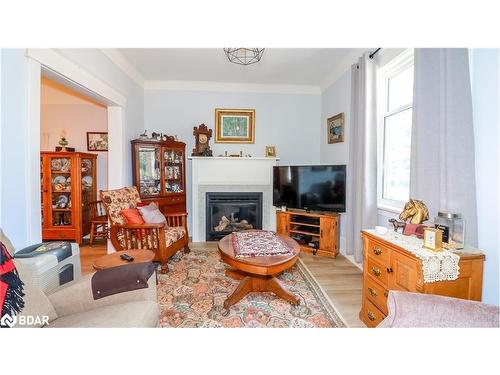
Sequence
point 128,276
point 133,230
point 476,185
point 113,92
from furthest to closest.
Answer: point 113,92 < point 133,230 < point 476,185 < point 128,276

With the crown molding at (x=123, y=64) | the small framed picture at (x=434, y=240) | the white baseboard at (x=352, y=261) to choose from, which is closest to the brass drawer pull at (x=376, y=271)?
the small framed picture at (x=434, y=240)

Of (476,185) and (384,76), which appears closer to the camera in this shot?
(476,185)

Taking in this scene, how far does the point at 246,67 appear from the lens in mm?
3529

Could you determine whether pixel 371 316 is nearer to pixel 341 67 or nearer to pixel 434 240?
pixel 434 240

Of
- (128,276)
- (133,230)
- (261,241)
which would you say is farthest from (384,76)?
(133,230)

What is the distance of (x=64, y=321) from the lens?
3.81ft

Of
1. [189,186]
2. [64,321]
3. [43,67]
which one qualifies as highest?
[43,67]

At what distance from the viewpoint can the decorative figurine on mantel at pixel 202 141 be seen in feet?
13.2

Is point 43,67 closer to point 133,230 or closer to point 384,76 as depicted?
point 133,230

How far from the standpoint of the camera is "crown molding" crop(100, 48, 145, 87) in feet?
9.57

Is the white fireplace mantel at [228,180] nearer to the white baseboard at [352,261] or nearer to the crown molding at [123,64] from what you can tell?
the white baseboard at [352,261]

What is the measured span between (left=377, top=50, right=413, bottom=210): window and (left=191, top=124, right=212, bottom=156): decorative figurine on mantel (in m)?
2.64

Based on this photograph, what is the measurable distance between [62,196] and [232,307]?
11.8 feet
